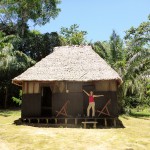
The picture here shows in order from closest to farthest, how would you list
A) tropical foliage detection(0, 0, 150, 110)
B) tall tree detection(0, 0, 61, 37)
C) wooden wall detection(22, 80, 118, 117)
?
wooden wall detection(22, 80, 118, 117) < tropical foliage detection(0, 0, 150, 110) < tall tree detection(0, 0, 61, 37)

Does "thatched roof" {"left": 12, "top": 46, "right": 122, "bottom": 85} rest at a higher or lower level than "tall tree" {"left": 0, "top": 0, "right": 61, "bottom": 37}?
lower

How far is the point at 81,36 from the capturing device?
4378 centimetres

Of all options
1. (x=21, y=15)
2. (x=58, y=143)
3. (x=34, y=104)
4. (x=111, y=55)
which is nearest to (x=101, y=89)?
(x=34, y=104)

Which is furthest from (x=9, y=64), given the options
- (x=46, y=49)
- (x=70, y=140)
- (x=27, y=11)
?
(x=70, y=140)

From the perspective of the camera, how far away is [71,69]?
16547mm

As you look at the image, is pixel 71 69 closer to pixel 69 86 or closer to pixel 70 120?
pixel 69 86

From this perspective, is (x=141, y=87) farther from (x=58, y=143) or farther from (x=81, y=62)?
(x=58, y=143)

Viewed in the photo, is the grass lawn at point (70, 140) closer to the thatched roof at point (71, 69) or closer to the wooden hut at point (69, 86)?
the wooden hut at point (69, 86)

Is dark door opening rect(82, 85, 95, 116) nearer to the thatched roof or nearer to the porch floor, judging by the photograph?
the porch floor

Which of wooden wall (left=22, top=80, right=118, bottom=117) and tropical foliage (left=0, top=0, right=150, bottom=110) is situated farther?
tropical foliage (left=0, top=0, right=150, bottom=110)

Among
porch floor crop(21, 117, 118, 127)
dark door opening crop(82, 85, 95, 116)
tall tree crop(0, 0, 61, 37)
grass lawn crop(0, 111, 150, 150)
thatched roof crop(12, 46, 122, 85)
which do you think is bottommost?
grass lawn crop(0, 111, 150, 150)

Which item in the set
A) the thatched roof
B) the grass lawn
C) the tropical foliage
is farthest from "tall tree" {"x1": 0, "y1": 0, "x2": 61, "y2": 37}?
the grass lawn

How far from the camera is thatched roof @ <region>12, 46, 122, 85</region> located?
51.1 ft

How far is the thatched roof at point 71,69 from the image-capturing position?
613 inches
